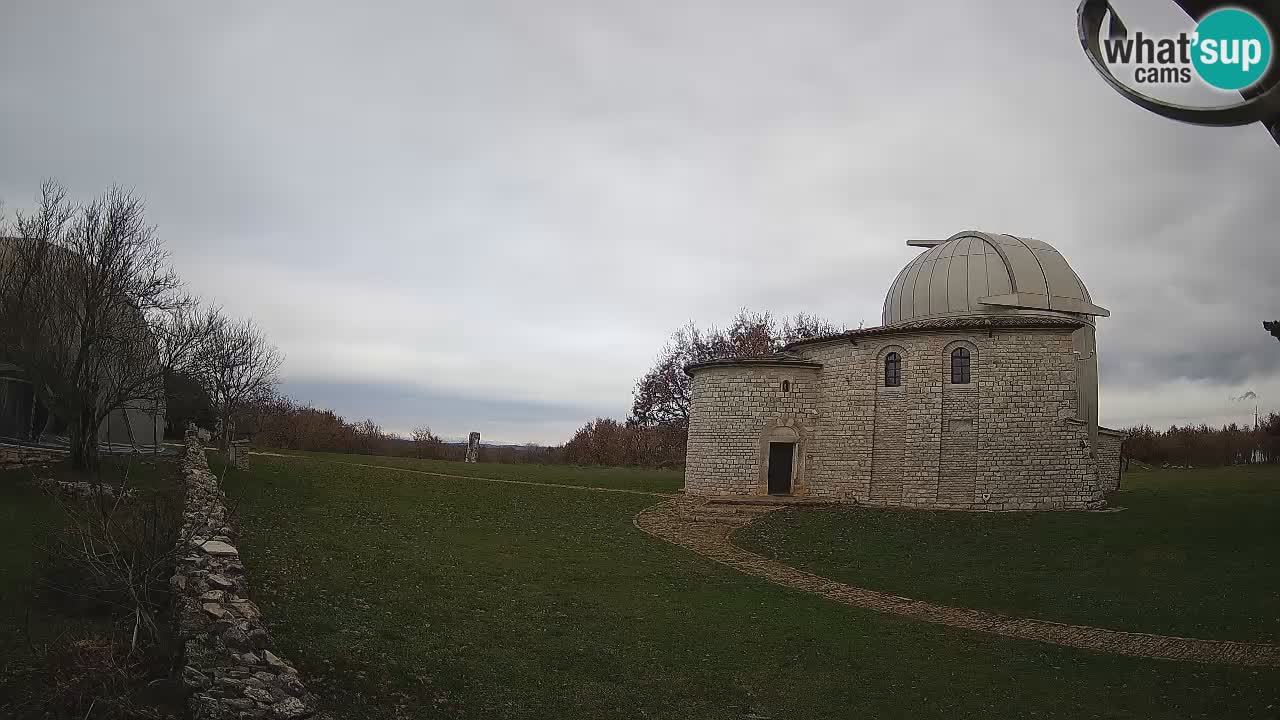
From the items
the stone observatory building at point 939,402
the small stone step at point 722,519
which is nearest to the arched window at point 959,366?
the stone observatory building at point 939,402

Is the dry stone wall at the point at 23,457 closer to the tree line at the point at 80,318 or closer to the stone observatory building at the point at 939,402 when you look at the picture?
the tree line at the point at 80,318

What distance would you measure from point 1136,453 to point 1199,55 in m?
52.2

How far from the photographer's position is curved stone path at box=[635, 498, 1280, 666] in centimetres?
958

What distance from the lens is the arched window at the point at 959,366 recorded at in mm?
22453

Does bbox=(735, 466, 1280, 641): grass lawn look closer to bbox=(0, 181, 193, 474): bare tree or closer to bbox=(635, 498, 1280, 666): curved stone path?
bbox=(635, 498, 1280, 666): curved stone path

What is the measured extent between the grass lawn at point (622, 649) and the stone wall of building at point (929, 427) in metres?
10.9

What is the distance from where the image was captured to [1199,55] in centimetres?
349

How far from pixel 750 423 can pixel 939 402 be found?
245 inches

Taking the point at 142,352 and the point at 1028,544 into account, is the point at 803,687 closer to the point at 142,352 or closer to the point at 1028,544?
the point at 1028,544

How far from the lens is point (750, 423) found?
82.6 feet

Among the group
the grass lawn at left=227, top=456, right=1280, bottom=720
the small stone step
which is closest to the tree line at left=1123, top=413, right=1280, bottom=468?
the small stone step

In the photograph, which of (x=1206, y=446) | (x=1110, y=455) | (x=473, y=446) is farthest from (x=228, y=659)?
(x=1206, y=446)

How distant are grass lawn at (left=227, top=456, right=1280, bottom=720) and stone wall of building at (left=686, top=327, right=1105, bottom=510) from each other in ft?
35.6

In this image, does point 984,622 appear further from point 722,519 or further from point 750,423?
point 750,423
